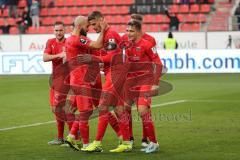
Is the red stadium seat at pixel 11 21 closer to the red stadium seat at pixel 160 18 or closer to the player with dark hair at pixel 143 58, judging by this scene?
the red stadium seat at pixel 160 18

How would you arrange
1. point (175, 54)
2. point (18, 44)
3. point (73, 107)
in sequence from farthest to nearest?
point (18, 44) → point (175, 54) → point (73, 107)

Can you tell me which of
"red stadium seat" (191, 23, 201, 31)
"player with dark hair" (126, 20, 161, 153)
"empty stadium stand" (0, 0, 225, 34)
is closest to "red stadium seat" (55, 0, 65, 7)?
"empty stadium stand" (0, 0, 225, 34)

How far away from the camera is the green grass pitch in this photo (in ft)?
36.5

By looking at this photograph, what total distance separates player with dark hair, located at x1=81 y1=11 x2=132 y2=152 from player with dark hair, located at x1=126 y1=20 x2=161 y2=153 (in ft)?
0.75

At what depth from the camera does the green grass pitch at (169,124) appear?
36.5 feet

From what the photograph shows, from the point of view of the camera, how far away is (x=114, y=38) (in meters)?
11.3

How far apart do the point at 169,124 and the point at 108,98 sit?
3.69 m

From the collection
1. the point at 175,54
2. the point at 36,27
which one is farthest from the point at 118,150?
the point at 36,27

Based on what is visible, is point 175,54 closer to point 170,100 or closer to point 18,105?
point 170,100

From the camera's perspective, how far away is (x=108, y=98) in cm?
1152

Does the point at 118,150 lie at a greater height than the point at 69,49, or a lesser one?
lesser

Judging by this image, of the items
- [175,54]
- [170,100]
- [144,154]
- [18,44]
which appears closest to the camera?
[144,154]

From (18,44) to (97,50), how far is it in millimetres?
24192

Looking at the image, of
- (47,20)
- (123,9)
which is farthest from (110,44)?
(47,20)
